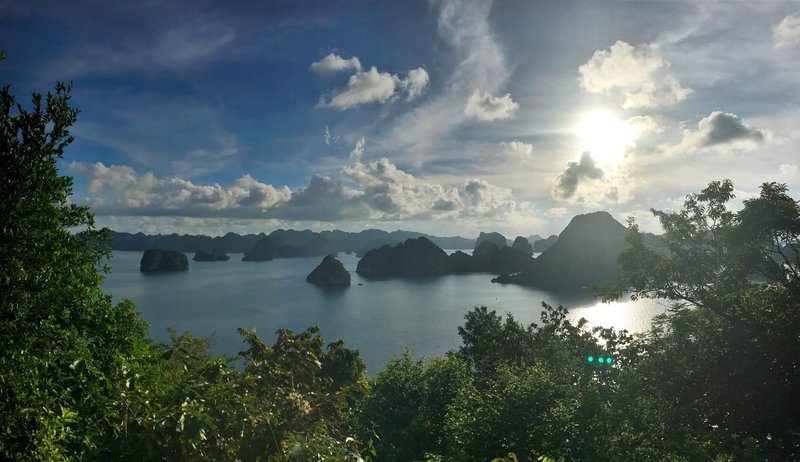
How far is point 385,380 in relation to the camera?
20.9 m

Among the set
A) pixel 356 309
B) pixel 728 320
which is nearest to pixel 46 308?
pixel 728 320

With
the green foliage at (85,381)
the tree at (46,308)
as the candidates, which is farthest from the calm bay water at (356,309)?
the green foliage at (85,381)

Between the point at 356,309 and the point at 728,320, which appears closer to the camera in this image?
the point at 728,320

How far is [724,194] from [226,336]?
87.8 m

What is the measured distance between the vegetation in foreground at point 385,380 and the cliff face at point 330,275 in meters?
164

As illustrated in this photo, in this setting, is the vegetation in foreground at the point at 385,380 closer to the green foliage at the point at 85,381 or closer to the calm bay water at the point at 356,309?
the green foliage at the point at 85,381

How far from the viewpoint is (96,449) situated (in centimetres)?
588

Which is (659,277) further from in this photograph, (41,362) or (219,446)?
(41,362)

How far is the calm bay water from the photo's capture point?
91.1 m

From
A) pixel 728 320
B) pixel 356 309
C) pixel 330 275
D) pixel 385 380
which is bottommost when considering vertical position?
pixel 356 309

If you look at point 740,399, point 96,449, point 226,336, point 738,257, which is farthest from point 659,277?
point 226,336

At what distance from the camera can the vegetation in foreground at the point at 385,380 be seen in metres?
6.25

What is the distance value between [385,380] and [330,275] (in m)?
171

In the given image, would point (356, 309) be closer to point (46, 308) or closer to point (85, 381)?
point (46, 308)
